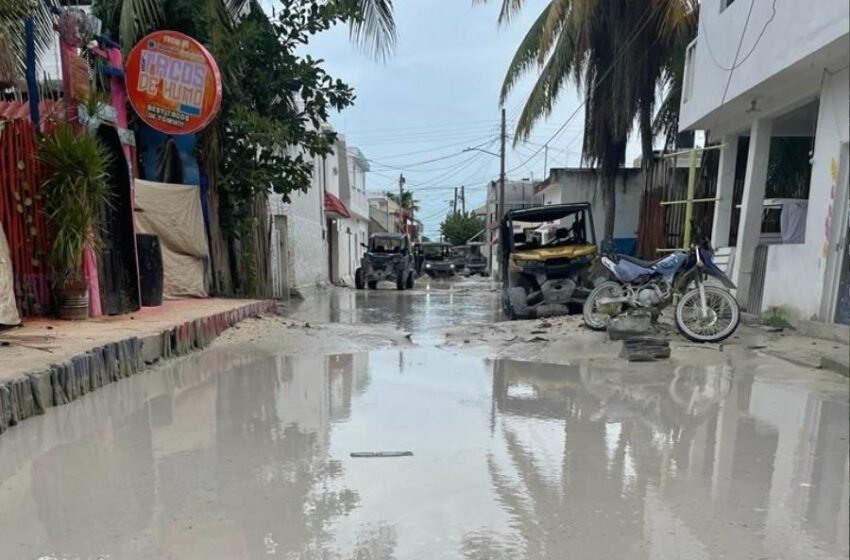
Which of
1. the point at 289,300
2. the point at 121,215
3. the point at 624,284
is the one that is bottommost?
A: the point at 289,300

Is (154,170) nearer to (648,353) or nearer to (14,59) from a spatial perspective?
(14,59)

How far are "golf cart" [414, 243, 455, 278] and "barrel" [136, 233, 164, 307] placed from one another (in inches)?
899

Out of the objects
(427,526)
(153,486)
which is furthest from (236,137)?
(427,526)

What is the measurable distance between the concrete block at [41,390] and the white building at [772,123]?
650 centimetres

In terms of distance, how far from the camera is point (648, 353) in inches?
261

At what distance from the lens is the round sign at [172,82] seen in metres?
9.23

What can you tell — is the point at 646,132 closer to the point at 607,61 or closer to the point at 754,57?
the point at 607,61

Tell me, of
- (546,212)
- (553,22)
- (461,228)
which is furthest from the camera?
(461,228)

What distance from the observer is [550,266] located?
10555 mm

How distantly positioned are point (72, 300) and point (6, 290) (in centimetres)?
104

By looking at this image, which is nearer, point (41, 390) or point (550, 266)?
point (41, 390)

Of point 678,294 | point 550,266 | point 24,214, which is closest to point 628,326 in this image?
point 678,294

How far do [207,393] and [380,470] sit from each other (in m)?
2.53

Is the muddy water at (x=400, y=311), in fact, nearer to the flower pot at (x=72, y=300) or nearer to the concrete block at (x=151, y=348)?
the flower pot at (x=72, y=300)
